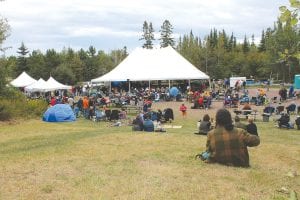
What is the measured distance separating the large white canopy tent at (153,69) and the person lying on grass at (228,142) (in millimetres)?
26473

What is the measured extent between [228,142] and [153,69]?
28251 millimetres

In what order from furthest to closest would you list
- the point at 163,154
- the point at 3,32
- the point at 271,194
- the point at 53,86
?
the point at 53,86 → the point at 3,32 → the point at 163,154 → the point at 271,194

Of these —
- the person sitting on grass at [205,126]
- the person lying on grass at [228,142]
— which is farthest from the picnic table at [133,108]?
the person lying on grass at [228,142]

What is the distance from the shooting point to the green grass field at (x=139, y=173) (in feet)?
22.6

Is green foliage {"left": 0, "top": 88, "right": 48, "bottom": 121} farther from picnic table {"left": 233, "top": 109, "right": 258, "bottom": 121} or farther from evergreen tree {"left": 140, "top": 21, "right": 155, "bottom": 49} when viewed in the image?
evergreen tree {"left": 140, "top": 21, "right": 155, "bottom": 49}

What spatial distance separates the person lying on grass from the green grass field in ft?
0.86

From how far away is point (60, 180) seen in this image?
756cm

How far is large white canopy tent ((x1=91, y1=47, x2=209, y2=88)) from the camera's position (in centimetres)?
3609

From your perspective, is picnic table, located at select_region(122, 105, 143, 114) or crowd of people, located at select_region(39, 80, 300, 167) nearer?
crowd of people, located at select_region(39, 80, 300, 167)

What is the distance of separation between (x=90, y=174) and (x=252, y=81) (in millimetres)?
65557

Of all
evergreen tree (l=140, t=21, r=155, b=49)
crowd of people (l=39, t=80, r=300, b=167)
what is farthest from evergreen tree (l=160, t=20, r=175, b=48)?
crowd of people (l=39, t=80, r=300, b=167)

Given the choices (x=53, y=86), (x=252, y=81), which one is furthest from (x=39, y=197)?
(x=252, y=81)

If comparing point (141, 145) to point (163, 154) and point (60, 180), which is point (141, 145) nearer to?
point (163, 154)

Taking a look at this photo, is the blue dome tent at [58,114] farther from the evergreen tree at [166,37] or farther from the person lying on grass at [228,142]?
the evergreen tree at [166,37]
